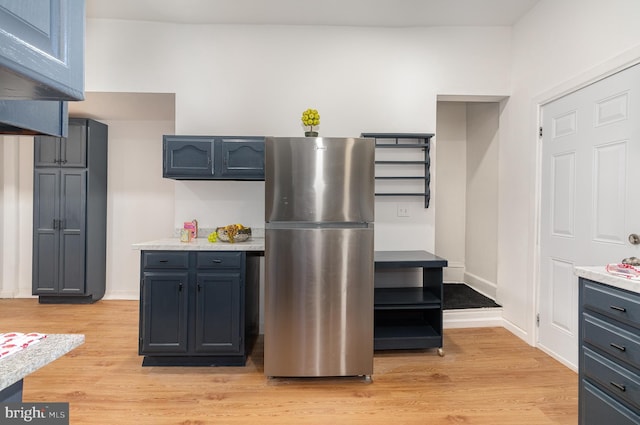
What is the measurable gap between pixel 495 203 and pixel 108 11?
14.0 feet

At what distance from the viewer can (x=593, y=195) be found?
2.30 m

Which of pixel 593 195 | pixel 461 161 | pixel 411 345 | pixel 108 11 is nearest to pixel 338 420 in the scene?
pixel 411 345

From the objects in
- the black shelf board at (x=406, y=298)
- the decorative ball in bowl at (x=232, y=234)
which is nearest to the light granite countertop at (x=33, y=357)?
the decorative ball in bowl at (x=232, y=234)

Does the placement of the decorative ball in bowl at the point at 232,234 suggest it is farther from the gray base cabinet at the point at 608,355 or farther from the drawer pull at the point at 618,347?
the drawer pull at the point at 618,347

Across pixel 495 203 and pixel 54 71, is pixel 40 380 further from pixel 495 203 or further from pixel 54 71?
pixel 495 203

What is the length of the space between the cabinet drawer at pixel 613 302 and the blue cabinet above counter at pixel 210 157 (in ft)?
7.60

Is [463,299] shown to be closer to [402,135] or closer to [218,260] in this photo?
[402,135]

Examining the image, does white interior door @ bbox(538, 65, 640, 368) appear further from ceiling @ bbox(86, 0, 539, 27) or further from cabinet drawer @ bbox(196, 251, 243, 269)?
cabinet drawer @ bbox(196, 251, 243, 269)

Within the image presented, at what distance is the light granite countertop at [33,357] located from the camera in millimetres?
695

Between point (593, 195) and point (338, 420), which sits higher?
point (593, 195)

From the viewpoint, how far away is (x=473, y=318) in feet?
11.2

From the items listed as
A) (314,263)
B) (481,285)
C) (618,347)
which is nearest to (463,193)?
(481,285)

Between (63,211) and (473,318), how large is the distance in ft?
15.4

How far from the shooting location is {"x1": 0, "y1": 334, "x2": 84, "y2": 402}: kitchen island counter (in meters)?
0.70
